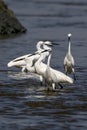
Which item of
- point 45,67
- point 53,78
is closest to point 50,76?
point 53,78

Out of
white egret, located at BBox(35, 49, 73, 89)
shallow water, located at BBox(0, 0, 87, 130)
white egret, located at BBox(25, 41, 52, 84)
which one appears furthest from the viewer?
white egret, located at BBox(25, 41, 52, 84)

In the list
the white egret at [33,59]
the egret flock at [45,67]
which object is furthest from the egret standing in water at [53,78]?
the white egret at [33,59]

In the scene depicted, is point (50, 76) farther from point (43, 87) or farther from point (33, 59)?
point (33, 59)

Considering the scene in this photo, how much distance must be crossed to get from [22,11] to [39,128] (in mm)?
22260

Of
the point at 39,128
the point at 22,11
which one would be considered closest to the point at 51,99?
the point at 39,128

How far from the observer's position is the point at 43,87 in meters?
16.0

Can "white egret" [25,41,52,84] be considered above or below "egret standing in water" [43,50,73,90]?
above

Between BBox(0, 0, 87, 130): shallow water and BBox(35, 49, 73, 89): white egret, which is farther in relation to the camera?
BBox(35, 49, 73, 89): white egret

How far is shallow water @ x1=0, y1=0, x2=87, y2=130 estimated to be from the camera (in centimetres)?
1205

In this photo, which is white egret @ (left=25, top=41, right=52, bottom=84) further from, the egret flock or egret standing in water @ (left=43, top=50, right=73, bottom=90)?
egret standing in water @ (left=43, top=50, right=73, bottom=90)

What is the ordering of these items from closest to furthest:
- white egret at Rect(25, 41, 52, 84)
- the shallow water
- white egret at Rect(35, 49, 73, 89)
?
1. the shallow water
2. white egret at Rect(35, 49, 73, 89)
3. white egret at Rect(25, 41, 52, 84)

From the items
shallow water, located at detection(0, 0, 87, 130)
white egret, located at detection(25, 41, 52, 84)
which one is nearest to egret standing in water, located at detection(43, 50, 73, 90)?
shallow water, located at detection(0, 0, 87, 130)

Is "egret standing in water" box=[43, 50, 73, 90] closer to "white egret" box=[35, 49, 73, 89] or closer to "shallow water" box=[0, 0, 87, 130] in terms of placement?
"white egret" box=[35, 49, 73, 89]

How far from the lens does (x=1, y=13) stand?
25.7m
